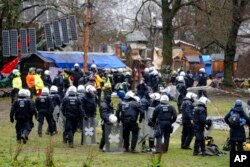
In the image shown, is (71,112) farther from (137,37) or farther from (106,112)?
(137,37)

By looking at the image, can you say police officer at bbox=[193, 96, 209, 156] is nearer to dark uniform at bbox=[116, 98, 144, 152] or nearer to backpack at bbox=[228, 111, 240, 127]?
backpack at bbox=[228, 111, 240, 127]

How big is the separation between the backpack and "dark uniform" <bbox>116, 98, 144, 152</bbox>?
2.91m

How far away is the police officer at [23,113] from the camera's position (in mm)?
18906

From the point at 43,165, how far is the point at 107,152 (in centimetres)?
544

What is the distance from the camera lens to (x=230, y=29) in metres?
45.2

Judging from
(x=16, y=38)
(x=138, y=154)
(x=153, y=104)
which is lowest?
(x=138, y=154)

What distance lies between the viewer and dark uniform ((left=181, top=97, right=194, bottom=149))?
759 inches

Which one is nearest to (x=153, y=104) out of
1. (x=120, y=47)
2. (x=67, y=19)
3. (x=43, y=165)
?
(x=43, y=165)

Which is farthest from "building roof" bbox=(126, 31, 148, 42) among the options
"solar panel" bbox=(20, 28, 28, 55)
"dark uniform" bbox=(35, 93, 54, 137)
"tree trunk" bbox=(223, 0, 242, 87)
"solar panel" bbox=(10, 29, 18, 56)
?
"dark uniform" bbox=(35, 93, 54, 137)

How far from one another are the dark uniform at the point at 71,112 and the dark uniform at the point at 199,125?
141 inches

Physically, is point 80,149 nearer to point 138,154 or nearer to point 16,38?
point 138,154

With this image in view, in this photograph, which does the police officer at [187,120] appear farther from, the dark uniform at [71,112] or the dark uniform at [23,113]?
the dark uniform at [23,113]

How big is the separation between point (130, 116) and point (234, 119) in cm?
320

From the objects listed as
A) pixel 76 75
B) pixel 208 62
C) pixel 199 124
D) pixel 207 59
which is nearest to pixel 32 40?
pixel 76 75
